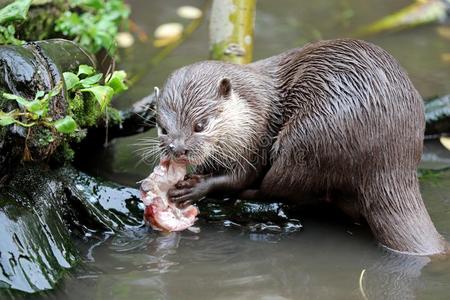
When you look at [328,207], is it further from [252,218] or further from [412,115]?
[412,115]

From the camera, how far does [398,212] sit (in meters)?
3.35

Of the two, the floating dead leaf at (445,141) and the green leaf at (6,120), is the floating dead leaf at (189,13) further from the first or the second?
the green leaf at (6,120)

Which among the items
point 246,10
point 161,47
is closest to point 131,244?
point 246,10

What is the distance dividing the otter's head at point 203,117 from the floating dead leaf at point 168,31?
235cm

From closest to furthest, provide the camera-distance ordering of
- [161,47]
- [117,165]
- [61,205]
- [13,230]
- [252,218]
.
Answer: [13,230], [61,205], [252,218], [117,165], [161,47]

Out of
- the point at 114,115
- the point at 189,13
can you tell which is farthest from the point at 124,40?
the point at 114,115

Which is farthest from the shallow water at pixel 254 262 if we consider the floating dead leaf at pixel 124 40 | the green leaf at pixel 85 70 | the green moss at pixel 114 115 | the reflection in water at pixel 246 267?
the floating dead leaf at pixel 124 40

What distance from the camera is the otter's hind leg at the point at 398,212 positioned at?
3314mm

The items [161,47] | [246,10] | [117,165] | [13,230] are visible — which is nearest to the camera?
[13,230]

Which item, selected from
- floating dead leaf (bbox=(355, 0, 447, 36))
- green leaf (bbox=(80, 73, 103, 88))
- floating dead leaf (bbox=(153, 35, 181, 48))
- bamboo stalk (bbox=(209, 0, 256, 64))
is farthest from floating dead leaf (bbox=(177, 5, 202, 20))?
green leaf (bbox=(80, 73, 103, 88))

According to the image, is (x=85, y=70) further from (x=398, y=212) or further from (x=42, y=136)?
(x=398, y=212)

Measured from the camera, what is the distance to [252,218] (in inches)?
140

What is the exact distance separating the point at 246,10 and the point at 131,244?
5.81 feet

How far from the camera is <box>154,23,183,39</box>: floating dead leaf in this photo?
5980 mm
